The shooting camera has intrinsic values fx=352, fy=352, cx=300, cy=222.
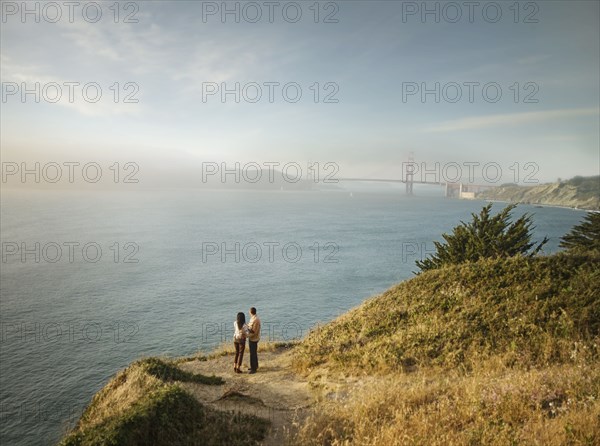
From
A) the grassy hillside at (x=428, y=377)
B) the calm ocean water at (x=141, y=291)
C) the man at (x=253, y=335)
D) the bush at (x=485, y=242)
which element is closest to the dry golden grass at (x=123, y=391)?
the grassy hillside at (x=428, y=377)

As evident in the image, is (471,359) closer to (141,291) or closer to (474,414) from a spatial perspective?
(474,414)

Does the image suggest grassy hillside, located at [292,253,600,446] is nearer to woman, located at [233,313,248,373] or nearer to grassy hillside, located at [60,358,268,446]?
grassy hillside, located at [60,358,268,446]

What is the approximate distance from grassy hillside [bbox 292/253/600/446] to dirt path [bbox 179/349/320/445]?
60 cm

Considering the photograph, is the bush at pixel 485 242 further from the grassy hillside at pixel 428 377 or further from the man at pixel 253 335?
the man at pixel 253 335

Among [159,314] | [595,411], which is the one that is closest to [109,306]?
[159,314]

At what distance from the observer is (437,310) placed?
15289mm

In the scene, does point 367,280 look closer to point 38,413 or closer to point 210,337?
point 210,337

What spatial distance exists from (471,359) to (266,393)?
21.6ft

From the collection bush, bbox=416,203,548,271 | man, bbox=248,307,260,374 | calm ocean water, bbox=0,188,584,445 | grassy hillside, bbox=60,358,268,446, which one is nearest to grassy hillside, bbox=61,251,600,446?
grassy hillside, bbox=60,358,268,446

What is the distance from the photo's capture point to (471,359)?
11.1 meters

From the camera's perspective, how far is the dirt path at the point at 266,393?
8.51 m

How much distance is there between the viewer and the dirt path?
8.51m

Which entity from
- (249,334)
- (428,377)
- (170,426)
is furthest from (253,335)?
(170,426)

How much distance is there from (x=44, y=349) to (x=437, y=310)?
35.1m
